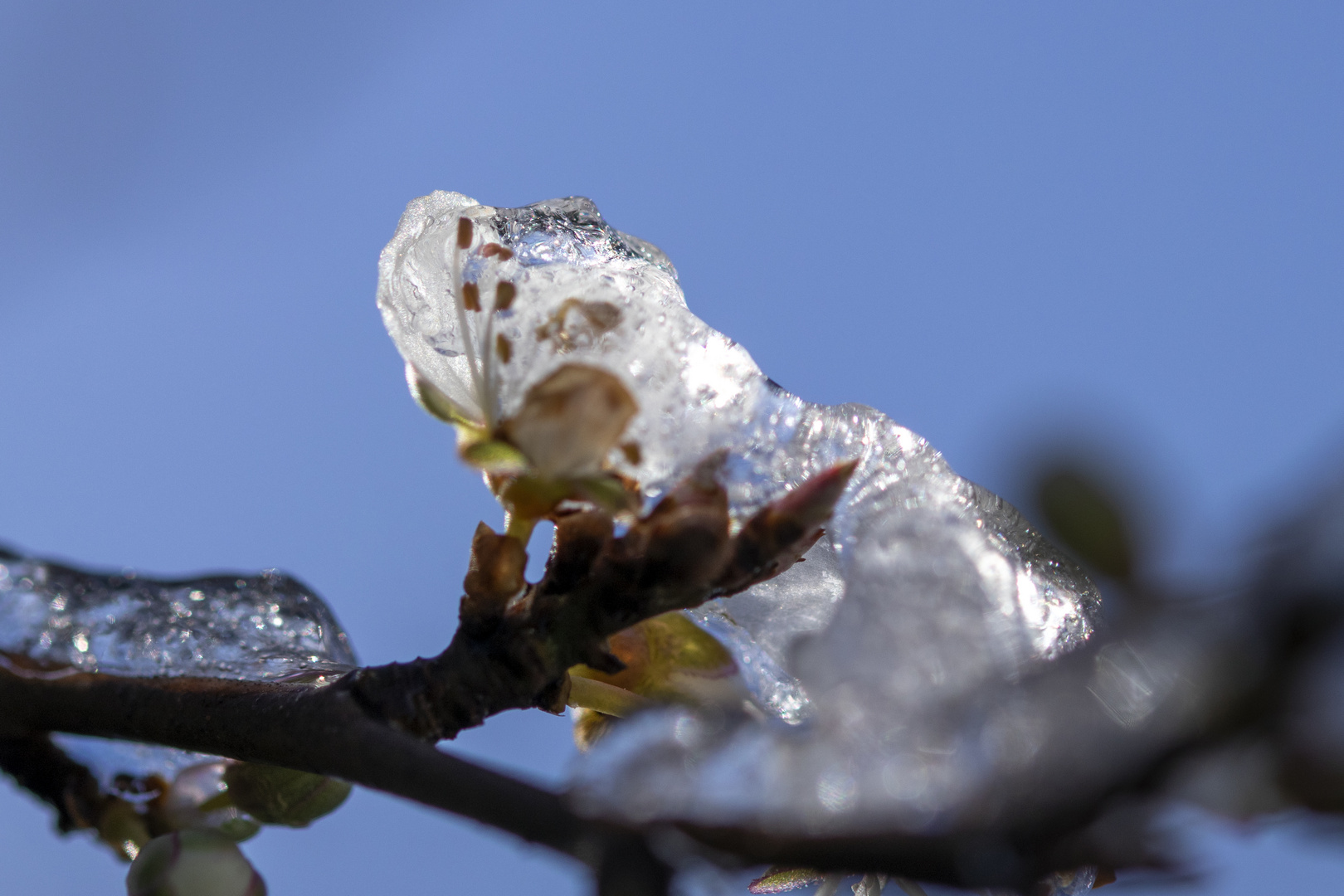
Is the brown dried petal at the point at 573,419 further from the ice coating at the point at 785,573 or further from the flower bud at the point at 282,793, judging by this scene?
the flower bud at the point at 282,793

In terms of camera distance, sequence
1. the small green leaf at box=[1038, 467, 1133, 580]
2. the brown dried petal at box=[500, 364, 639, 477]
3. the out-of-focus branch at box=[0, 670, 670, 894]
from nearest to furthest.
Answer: the small green leaf at box=[1038, 467, 1133, 580], the out-of-focus branch at box=[0, 670, 670, 894], the brown dried petal at box=[500, 364, 639, 477]

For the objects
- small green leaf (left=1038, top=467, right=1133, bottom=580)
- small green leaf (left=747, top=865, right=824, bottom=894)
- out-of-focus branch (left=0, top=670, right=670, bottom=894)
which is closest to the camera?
small green leaf (left=1038, top=467, right=1133, bottom=580)

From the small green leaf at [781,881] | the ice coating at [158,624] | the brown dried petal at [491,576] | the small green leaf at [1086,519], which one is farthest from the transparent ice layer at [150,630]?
the small green leaf at [1086,519]

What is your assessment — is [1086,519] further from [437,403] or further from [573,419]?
[437,403]

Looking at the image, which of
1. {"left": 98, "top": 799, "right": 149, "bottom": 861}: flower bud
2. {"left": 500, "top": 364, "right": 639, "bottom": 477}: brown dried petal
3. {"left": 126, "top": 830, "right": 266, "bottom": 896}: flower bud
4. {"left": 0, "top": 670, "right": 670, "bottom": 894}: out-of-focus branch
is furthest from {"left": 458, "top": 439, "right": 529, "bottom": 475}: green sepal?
{"left": 98, "top": 799, "right": 149, "bottom": 861}: flower bud

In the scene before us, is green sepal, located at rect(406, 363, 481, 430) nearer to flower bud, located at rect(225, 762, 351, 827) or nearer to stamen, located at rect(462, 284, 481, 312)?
stamen, located at rect(462, 284, 481, 312)

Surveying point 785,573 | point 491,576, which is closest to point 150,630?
point 491,576

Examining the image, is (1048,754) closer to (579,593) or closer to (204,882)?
(579,593)
